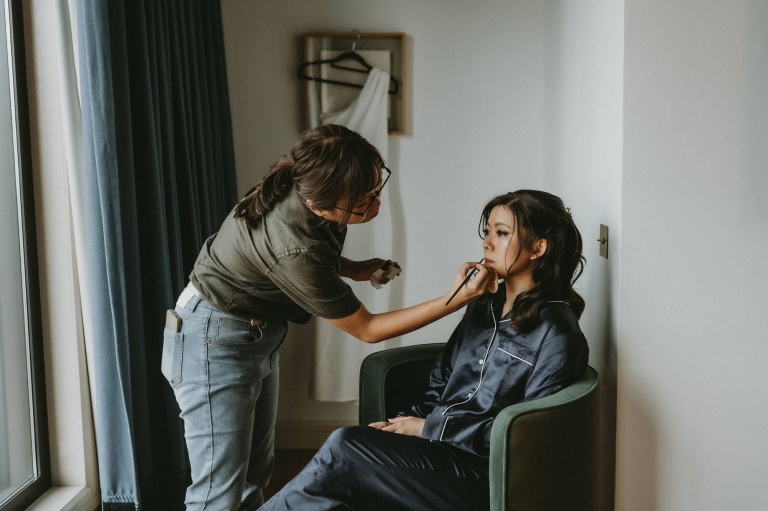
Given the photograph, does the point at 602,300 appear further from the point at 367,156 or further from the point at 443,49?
the point at 443,49

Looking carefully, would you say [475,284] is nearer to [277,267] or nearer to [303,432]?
[277,267]

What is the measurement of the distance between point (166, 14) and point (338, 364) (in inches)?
57.1

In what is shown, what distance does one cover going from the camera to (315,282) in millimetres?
1369

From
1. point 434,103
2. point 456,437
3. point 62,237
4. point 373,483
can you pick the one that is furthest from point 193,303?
point 434,103

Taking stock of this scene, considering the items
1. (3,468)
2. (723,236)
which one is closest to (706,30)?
(723,236)

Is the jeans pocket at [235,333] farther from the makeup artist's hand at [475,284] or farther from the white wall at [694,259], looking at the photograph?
the white wall at [694,259]

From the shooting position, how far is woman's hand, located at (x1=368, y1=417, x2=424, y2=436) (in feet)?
5.32

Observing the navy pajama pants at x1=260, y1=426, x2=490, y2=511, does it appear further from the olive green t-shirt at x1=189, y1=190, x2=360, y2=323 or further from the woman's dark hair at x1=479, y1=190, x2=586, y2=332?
Answer: the woman's dark hair at x1=479, y1=190, x2=586, y2=332

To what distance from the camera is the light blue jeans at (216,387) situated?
1.51 metres

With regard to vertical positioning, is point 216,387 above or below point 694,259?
Answer: below

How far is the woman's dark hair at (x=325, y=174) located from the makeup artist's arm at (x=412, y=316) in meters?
0.24

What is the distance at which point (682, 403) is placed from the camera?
1.60 m

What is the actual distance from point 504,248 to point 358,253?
1088 millimetres

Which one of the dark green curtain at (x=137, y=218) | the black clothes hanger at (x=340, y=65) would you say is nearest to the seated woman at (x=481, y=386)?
the dark green curtain at (x=137, y=218)
